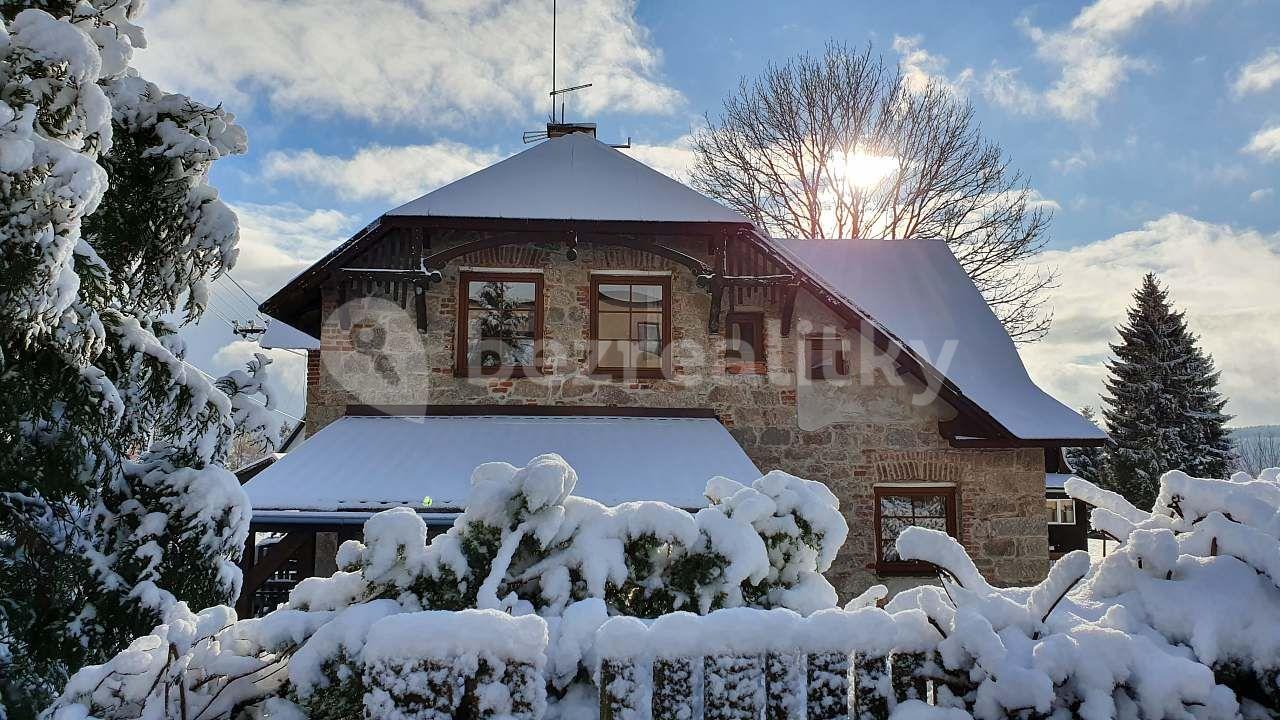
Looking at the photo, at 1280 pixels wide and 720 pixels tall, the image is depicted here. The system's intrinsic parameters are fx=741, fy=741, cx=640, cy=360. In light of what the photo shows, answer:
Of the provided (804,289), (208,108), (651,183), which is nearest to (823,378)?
(804,289)

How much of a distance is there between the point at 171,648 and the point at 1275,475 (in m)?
3.49

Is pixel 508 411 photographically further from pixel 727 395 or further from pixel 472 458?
pixel 727 395

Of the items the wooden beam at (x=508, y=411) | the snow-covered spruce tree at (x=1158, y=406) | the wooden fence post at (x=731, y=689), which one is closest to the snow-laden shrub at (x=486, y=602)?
the wooden fence post at (x=731, y=689)

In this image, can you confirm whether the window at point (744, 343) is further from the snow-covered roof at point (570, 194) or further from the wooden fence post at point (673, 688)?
the wooden fence post at point (673, 688)

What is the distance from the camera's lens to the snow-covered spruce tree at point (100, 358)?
2938 millimetres

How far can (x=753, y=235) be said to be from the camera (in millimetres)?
8516

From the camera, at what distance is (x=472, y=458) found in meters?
7.43

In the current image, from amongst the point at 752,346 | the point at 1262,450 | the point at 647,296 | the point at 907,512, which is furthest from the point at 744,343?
the point at 1262,450

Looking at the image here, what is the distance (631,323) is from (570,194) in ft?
5.67

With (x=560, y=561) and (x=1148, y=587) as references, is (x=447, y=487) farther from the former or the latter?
(x=1148, y=587)

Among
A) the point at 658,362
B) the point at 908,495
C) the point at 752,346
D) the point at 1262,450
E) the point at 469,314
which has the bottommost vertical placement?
the point at 1262,450

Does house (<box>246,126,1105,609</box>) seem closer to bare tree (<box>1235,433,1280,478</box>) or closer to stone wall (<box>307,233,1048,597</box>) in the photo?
stone wall (<box>307,233,1048,597</box>)

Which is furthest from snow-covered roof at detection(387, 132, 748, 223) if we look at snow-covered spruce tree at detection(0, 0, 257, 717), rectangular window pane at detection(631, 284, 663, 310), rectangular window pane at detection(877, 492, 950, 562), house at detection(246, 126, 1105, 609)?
snow-covered spruce tree at detection(0, 0, 257, 717)

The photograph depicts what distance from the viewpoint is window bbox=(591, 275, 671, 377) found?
8773 mm
